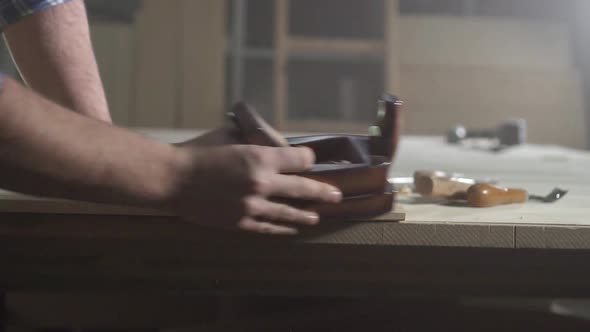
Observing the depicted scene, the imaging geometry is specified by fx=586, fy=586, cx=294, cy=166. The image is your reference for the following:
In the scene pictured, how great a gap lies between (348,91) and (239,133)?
2706 millimetres

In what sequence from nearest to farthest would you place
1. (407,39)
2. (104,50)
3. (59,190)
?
(59,190)
(104,50)
(407,39)

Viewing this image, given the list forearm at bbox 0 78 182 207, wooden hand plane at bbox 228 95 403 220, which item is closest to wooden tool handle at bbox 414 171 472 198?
wooden hand plane at bbox 228 95 403 220

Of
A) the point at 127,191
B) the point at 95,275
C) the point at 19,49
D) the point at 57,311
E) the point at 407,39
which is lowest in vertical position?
the point at 57,311

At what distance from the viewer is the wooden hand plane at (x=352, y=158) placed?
549 mm

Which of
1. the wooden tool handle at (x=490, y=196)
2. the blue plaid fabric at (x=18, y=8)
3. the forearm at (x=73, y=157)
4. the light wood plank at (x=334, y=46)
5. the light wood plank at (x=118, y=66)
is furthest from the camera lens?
the light wood plank at (x=334, y=46)

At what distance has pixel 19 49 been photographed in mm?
949

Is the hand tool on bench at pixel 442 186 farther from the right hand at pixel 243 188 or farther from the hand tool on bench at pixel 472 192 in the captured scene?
the right hand at pixel 243 188

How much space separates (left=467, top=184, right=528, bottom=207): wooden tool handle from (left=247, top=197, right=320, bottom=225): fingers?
0.25 metres

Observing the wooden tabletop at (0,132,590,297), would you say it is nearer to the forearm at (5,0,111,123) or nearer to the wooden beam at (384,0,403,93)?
the forearm at (5,0,111,123)

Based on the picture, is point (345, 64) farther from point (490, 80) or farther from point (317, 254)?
point (317, 254)

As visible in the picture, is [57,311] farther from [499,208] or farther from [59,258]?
[499,208]

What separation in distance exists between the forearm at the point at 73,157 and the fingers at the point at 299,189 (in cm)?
8

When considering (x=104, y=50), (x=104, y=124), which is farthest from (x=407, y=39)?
(x=104, y=124)

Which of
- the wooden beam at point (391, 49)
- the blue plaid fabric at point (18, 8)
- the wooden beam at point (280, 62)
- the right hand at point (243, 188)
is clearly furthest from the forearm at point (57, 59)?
the wooden beam at point (391, 49)
